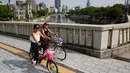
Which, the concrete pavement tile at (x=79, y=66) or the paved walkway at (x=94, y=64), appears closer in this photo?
the paved walkway at (x=94, y=64)

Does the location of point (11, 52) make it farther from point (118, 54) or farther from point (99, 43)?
point (118, 54)

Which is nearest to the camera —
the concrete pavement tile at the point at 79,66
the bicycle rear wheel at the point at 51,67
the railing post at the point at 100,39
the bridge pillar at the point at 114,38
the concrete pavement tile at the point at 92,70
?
the bicycle rear wheel at the point at 51,67

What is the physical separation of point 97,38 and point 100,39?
0.14 m

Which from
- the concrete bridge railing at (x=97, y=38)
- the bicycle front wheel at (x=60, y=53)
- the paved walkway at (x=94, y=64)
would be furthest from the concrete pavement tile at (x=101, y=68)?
the bicycle front wheel at (x=60, y=53)

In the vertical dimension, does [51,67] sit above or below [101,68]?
above

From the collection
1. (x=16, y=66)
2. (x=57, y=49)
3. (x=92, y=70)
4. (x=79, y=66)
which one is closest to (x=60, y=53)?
(x=57, y=49)

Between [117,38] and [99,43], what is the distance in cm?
114

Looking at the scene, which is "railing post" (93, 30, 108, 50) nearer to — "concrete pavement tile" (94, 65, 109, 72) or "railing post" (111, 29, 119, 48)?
"railing post" (111, 29, 119, 48)

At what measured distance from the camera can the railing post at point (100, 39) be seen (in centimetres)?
630

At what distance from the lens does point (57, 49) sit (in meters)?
6.05

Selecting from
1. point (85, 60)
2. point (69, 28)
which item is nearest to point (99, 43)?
point (85, 60)

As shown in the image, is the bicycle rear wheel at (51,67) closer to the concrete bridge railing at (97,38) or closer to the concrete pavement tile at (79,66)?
the concrete pavement tile at (79,66)

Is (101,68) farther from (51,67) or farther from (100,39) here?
(51,67)

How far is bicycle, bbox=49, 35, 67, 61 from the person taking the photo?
Result: 560 cm
